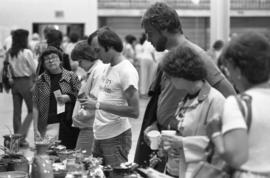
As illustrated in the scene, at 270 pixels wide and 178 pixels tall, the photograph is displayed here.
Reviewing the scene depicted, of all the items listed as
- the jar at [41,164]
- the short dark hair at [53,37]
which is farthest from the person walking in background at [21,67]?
the jar at [41,164]

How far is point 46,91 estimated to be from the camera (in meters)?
4.31

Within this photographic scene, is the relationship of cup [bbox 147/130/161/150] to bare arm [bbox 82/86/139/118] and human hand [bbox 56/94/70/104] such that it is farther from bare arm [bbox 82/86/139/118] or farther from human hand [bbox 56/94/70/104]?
human hand [bbox 56/94/70/104]

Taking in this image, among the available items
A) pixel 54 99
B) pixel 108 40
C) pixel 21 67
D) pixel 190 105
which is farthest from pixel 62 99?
pixel 21 67

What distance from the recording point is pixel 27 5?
52.1 ft

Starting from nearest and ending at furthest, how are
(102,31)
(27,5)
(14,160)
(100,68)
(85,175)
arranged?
(85,175) → (14,160) → (102,31) → (100,68) → (27,5)

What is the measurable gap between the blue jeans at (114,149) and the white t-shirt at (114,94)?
3 centimetres

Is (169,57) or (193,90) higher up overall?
(169,57)

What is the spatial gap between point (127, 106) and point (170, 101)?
2.07 feet

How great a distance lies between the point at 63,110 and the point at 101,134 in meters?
0.69

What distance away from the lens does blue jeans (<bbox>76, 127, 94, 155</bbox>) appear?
163 inches

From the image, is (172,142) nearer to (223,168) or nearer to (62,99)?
(223,168)

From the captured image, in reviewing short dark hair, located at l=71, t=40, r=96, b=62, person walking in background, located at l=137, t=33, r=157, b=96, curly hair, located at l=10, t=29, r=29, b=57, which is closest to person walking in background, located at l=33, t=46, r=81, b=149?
short dark hair, located at l=71, t=40, r=96, b=62

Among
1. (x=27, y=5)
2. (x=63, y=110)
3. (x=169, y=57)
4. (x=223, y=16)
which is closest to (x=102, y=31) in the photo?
(x=63, y=110)

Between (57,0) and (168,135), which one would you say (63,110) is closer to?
(168,135)
